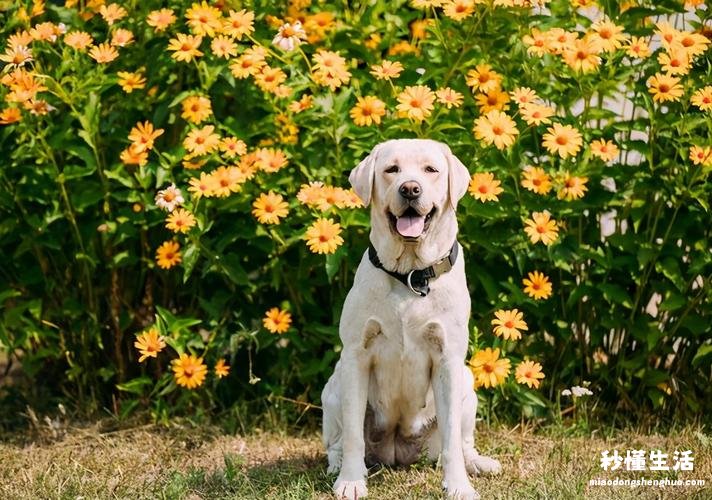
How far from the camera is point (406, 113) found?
4.47m

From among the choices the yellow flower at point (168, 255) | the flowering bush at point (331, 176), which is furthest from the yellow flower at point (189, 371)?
the yellow flower at point (168, 255)

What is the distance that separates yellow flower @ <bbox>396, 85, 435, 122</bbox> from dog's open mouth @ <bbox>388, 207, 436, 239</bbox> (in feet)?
2.18

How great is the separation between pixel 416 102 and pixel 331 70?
0.38 metres

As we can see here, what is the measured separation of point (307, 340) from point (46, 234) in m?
1.23

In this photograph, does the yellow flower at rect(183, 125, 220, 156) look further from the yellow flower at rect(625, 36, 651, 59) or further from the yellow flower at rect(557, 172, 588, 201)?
the yellow flower at rect(625, 36, 651, 59)

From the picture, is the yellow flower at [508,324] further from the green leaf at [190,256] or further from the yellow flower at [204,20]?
the yellow flower at [204,20]

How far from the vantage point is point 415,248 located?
3.83 metres

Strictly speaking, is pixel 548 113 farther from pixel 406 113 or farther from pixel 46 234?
pixel 46 234

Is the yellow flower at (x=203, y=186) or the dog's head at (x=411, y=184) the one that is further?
the yellow flower at (x=203, y=186)

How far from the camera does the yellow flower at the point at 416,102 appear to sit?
4.33 meters

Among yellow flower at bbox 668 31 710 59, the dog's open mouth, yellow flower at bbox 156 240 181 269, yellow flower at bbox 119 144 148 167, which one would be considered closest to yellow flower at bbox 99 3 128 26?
yellow flower at bbox 119 144 148 167

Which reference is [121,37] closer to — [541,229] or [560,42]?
[560,42]

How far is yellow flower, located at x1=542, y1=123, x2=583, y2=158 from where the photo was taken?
4.40 metres

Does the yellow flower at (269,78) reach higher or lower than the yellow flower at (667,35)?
lower
